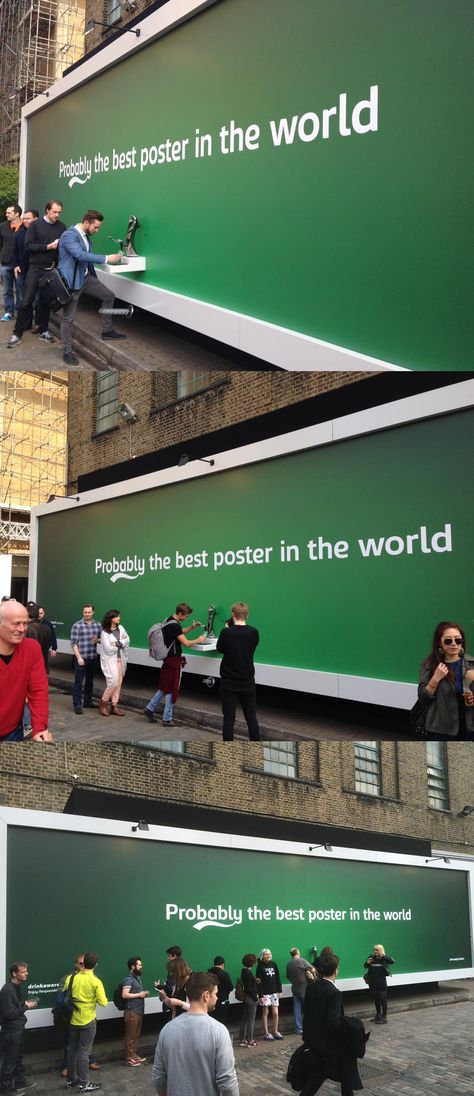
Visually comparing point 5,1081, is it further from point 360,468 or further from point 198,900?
point 360,468

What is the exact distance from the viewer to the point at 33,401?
20734mm

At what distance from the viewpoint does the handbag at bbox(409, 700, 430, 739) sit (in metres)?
4.30

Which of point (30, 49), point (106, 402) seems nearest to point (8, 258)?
point (106, 402)

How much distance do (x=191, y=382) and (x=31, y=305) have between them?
16.9ft

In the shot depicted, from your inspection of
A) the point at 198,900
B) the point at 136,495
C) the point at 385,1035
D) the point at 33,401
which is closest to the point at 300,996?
the point at 385,1035

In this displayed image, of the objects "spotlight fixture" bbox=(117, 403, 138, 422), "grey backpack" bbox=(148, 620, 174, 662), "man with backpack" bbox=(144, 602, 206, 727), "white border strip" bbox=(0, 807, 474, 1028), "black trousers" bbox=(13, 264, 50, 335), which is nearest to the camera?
"black trousers" bbox=(13, 264, 50, 335)

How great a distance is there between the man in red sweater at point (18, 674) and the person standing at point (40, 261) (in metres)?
3.75

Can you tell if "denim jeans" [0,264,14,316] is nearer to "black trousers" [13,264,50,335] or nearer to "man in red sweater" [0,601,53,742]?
"black trousers" [13,264,50,335]

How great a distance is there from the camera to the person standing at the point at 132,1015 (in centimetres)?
759

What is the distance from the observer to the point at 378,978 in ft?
33.2

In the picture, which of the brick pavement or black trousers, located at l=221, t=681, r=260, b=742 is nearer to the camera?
black trousers, located at l=221, t=681, r=260, b=742

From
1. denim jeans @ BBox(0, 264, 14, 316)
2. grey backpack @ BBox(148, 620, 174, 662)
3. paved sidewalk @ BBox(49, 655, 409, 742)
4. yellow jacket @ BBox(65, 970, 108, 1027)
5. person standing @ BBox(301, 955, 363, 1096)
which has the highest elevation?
denim jeans @ BBox(0, 264, 14, 316)

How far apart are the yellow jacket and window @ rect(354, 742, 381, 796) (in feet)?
24.9

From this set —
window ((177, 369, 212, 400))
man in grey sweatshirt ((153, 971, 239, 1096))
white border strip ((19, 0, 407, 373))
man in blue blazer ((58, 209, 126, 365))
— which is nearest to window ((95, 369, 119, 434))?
window ((177, 369, 212, 400))
